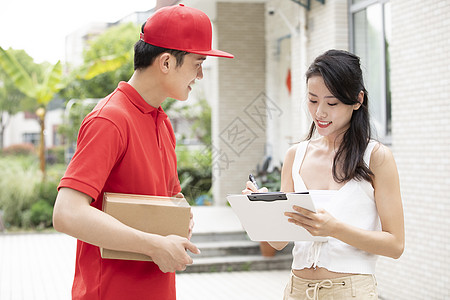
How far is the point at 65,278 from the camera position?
872 cm

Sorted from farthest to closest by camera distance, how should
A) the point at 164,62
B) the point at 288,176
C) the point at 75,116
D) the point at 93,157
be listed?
the point at 75,116
the point at 288,176
the point at 164,62
the point at 93,157

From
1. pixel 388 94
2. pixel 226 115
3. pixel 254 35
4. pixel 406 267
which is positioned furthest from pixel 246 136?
pixel 406 267

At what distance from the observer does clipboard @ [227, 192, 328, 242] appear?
2.16 metres

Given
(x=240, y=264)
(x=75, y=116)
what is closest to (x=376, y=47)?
(x=240, y=264)

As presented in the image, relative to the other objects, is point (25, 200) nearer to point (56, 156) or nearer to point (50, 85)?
point (50, 85)

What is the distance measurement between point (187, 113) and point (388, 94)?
44.4ft

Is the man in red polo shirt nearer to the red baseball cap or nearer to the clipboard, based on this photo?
the red baseball cap

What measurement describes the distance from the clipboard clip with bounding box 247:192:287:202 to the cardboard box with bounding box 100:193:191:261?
12.6 inches

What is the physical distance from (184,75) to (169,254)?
679mm

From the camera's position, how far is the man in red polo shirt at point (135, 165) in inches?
73.2

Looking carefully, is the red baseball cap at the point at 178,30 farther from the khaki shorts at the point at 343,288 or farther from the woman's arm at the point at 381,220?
the khaki shorts at the point at 343,288

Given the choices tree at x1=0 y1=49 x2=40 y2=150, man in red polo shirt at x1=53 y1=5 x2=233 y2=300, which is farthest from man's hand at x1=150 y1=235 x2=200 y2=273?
tree at x1=0 y1=49 x2=40 y2=150

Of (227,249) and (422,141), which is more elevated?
(422,141)

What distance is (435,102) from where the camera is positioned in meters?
6.22
